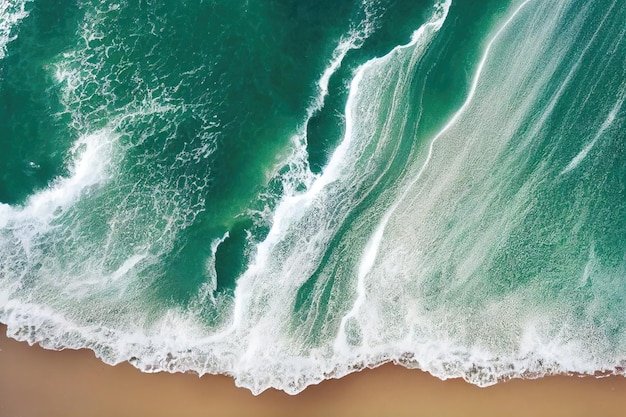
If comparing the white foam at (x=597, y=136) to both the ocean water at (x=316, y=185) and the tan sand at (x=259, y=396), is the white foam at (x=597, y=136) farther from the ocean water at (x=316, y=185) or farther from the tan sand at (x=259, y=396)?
the tan sand at (x=259, y=396)

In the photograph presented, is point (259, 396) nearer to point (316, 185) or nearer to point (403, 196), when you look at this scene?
point (316, 185)

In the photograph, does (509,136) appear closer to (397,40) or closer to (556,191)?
(556,191)

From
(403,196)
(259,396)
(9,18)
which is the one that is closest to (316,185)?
(403,196)

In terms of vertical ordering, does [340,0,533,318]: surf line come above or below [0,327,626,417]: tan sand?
above

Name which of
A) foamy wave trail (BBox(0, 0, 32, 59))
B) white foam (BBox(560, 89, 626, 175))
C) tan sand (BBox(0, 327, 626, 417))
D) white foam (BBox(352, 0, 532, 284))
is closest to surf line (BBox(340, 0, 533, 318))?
white foam (BBox(352, 0, 532, 284))

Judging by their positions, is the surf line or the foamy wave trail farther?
the foamy wave trail

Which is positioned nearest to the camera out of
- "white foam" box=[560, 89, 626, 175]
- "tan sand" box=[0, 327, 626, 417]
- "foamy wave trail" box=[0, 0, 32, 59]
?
"tan sand" box=[0, 327, 626, 417]

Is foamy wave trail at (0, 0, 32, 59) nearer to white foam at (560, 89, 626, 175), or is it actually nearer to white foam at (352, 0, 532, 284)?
white foam at (352, 0, 532, 284)

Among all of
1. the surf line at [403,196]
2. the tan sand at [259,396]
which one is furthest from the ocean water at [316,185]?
the tan sand at [259,396]
